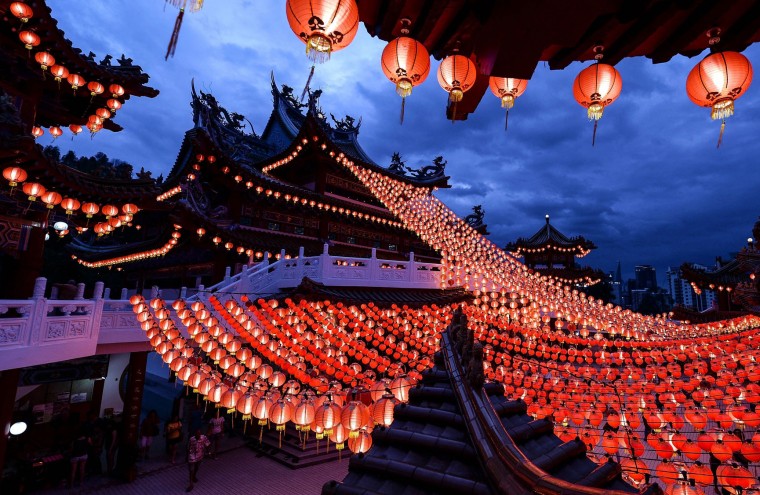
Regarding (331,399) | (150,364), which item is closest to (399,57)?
(331,399)

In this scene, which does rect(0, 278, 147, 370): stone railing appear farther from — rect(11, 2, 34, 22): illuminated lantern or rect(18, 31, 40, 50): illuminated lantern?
rect(11, 2, 34, 22): illuminated lantern

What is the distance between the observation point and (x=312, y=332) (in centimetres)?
1025

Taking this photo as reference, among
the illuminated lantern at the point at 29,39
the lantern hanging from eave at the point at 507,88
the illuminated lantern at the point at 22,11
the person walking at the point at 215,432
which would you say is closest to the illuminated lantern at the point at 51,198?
the illuminated lantern at the point at 29,39

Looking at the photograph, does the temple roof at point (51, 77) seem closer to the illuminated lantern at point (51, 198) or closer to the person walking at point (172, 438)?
the illuminated lantern at point (51, 198)

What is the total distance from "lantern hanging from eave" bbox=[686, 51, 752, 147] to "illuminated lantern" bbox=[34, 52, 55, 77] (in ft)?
36.5

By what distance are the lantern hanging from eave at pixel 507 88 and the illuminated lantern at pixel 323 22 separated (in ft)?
5.63

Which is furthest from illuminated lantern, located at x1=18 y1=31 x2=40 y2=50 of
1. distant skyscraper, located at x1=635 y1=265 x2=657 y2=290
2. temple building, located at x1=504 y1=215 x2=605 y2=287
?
distant skyscraper, located at x1=635 y1=265 x2=657 y2=290

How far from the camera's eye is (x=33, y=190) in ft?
25.5

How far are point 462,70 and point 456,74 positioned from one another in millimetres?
66

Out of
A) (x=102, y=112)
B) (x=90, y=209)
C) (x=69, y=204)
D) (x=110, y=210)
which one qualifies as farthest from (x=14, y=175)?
(x=102, y=112)

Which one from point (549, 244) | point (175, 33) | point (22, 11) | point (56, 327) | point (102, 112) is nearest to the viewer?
point (175, 33)

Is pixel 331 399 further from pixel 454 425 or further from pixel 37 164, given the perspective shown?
pixel 37 164

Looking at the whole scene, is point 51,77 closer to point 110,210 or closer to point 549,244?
point 110,210

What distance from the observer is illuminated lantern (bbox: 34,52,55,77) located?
7.93m
